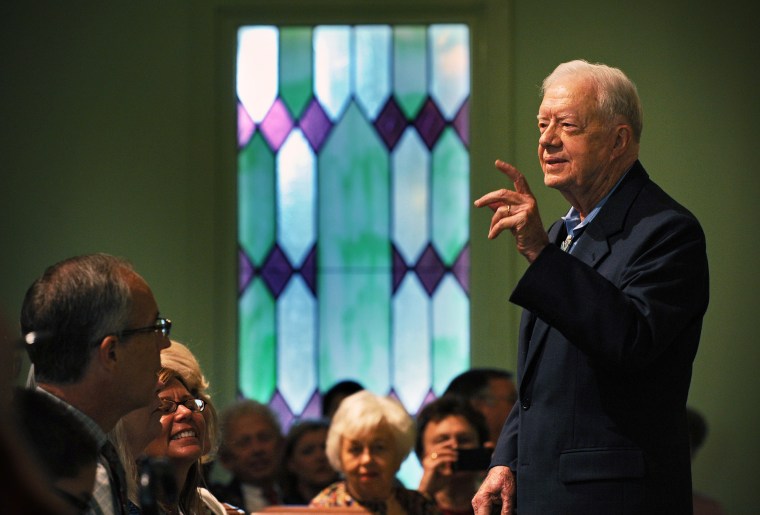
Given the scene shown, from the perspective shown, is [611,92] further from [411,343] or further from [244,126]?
[244,126]

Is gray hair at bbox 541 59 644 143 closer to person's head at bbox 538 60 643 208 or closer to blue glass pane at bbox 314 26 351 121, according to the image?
person's head at bbox 538 60 643 208

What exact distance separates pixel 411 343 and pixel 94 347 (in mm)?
3868

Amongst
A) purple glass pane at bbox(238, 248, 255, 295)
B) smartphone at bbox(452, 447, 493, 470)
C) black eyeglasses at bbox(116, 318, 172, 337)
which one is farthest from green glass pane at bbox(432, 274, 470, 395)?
black eyeglasses at bbox(116, 318, 172, 337)

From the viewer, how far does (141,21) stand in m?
5.89

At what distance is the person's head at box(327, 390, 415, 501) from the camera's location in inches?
164

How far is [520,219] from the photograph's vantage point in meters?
2.33

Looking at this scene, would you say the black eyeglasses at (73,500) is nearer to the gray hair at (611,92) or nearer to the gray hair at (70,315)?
the gray hair at (70,315)

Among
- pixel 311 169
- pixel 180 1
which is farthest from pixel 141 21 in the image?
pixel 311 169

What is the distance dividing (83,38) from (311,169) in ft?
4.08

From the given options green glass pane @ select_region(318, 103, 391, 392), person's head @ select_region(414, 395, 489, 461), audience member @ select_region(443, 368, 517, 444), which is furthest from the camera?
green glass pane @ select_region(318, 103, 391, 392)

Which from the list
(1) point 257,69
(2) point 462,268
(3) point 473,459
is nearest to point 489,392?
(3) point 473,459

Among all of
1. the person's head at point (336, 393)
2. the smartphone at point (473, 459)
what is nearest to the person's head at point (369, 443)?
the smartphone at point (473, 459)

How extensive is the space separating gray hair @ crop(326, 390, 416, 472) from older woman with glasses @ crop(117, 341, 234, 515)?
3.96 ft

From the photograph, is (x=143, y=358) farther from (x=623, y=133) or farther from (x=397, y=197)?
(x=397, y=197)
